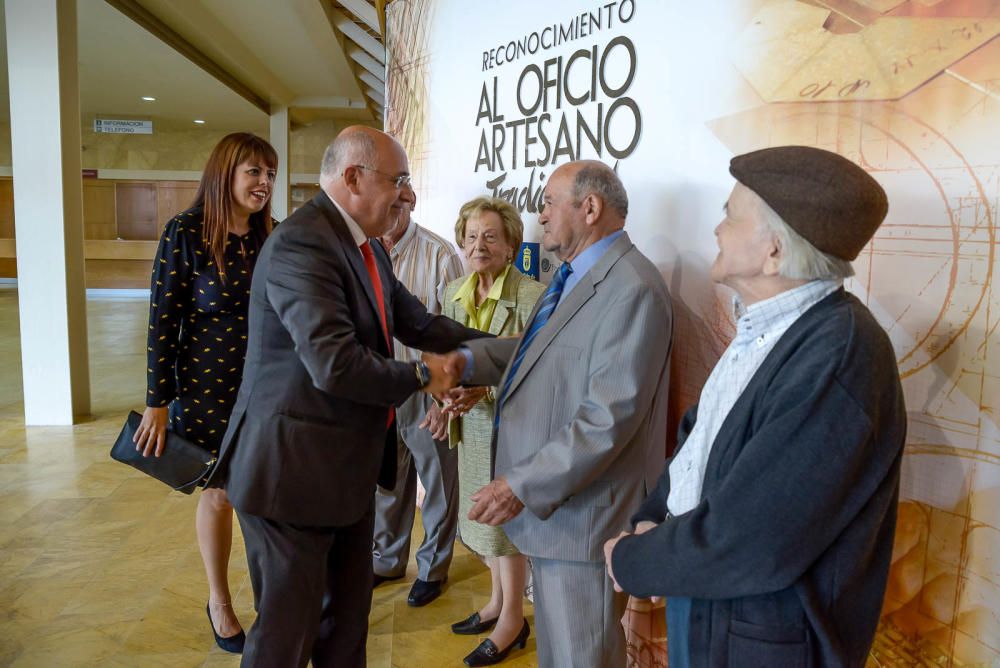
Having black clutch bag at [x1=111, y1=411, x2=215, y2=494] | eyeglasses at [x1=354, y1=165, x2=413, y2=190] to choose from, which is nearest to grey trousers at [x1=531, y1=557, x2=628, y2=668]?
eyeglasses at [x1=354, y1=165, x2=413, y2=190]

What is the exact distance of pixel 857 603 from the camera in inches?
45.4

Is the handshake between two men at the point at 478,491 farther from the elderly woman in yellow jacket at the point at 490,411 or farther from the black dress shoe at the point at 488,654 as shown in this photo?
the black dress shoe at the point at 488,654

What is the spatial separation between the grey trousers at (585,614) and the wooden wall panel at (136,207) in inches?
722

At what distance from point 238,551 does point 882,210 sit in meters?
3.38

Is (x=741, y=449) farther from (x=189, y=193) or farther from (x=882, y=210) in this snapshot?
(x=189, y=193)

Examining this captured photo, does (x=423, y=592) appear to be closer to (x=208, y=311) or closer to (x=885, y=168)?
(x=208, y=311)

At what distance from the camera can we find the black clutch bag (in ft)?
7.76

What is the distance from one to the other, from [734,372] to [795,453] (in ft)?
0.77

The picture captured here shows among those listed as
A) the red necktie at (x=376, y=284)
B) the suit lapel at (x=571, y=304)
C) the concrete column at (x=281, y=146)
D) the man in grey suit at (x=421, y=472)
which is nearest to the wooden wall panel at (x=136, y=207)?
the concrete column at (x=281, y=146)

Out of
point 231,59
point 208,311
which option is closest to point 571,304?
point 208,311

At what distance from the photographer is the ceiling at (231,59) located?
7816mm

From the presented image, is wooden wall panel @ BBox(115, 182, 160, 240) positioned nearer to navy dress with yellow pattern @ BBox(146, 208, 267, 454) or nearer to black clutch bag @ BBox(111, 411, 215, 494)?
navy dress with yellow pattern @ BBox(146, 208, 267, 454)

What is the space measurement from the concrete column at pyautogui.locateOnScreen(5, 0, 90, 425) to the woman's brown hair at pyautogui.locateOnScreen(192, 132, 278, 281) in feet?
12.6

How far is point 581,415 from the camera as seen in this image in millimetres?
1763
